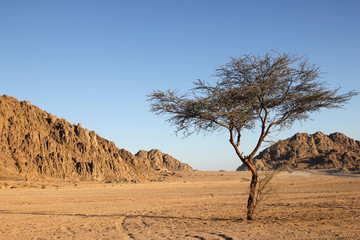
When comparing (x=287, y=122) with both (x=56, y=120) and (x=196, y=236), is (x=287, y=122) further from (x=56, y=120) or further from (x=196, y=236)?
(x=56, y=120)

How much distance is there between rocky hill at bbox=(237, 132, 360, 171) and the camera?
260 ft

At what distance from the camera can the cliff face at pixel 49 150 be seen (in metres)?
45.4

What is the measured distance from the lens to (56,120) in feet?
185

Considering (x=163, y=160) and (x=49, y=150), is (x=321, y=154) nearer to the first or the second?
(x=163, y=160)

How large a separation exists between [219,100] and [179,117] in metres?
2.08

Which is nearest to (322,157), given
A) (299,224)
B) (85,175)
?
(85,175)

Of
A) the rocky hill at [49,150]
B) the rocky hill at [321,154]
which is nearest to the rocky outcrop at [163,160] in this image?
the rocky hill at [321,154]

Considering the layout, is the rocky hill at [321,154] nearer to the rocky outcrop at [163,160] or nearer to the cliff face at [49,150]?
the rocky outcrop at [163,160]

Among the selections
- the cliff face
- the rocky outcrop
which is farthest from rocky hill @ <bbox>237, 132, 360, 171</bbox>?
the cliff face

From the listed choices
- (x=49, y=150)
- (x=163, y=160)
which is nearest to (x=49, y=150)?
(x=49, y=150)

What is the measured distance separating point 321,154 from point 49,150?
73.9 meters

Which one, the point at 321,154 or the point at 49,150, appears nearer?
the point at 49,150

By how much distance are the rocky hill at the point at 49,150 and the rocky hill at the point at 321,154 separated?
129ft

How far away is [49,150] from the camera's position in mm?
49031
